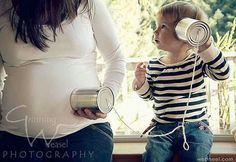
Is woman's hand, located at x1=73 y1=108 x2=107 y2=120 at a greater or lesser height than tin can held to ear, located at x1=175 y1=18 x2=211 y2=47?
lesser

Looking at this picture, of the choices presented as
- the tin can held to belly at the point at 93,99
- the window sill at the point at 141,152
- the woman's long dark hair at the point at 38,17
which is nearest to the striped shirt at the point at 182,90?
the window sill at the point at 141,152

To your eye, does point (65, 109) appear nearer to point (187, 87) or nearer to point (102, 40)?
point (102, 40)

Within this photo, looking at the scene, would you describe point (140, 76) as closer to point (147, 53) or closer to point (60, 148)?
point (147, 53)

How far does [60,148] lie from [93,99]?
139 mm

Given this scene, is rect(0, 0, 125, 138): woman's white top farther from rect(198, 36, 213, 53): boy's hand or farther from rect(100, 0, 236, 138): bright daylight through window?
rect(100, 0, 236, 138): bright daylight through window

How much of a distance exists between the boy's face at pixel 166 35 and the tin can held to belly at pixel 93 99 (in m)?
0.28

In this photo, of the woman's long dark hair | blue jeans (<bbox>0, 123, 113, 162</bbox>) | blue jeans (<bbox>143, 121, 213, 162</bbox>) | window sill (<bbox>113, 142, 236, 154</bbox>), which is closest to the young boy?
blue jeans (<bbox>143, 121, 213, 162</bbox>)

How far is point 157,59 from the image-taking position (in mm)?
1152

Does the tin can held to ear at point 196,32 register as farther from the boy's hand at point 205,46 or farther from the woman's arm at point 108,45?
the woman's arm at point 108,45

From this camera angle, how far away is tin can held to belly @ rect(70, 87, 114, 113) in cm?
87

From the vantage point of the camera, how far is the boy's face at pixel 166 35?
1.08 m

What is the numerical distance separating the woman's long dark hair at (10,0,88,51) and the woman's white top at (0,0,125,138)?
1 cm

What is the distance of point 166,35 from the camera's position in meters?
1.08

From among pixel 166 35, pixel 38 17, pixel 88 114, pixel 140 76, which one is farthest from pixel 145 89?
pixel 38 17
